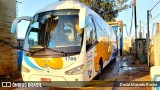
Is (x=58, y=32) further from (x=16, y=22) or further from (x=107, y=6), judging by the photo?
(x=107, y=6)

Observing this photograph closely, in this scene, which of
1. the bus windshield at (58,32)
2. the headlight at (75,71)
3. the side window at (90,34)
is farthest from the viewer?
the side window at (90,34)

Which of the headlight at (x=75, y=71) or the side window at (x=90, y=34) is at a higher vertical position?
the side window at (x=90, y=34)

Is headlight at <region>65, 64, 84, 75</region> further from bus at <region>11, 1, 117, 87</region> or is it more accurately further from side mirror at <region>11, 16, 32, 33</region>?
side mirror at <region>11, 16, 32, 33</region>

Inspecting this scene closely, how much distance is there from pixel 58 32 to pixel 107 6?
1979 cm

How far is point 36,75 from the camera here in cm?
778

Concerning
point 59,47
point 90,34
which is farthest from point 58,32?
point 90,34

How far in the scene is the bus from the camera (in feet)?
24.6

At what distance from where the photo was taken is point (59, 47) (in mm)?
7602

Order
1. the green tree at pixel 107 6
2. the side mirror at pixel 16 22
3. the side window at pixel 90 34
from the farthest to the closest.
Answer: the green tree at pixel 107 6, the side mirror at pixel 16 22, the side window at pixel 90 34

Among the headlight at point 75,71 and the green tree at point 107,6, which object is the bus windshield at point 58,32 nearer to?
the headlight at point 75,71

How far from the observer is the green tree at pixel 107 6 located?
2691cm

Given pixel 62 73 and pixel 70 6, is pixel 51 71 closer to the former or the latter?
pixel 62 73

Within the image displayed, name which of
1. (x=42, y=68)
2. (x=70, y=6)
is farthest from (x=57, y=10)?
(x=42, y=68)

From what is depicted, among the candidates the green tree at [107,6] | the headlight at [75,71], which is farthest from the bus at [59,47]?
the green tree at [107,6]
